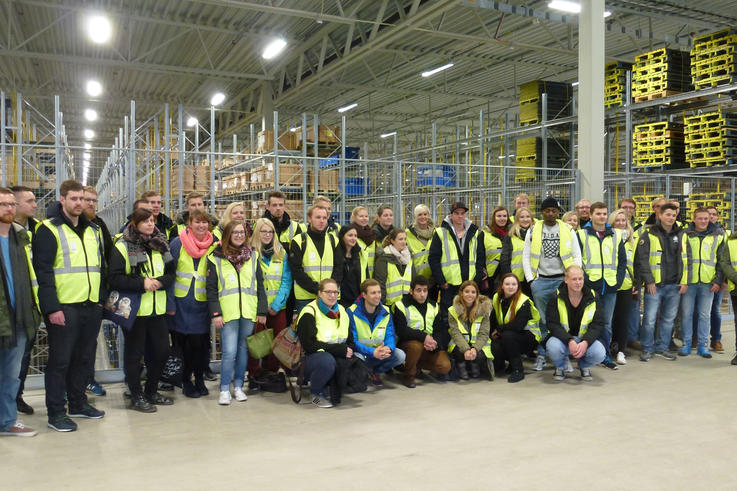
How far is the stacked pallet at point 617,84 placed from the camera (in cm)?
1284

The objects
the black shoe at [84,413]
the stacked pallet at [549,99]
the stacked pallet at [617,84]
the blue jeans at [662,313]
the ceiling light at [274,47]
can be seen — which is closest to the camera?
the black shoe at [84,413]

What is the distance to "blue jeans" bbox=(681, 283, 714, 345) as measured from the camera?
7.55 meters

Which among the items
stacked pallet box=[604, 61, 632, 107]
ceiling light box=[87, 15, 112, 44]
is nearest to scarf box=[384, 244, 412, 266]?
stacked pallet box=[604, 61, 632, 107]

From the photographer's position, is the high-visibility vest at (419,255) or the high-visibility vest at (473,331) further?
the high-visibility vest at (419,255)

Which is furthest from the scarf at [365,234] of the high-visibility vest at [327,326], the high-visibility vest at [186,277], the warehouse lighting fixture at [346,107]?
the warehouse lighting fixture at [346,107]

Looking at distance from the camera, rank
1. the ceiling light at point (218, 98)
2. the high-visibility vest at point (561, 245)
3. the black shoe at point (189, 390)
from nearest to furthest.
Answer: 1. the black shoe at point (189, 390)
2. the high-visibility vest at point (561, 245)
3. the ceiling light at point (218, 98)

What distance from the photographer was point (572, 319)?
641 centimetres

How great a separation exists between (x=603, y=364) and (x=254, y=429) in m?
4.28

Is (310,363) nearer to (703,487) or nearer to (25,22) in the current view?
(703,487)

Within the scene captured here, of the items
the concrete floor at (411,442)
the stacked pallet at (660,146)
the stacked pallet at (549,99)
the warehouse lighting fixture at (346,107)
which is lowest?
the concrete floor at (411,442)

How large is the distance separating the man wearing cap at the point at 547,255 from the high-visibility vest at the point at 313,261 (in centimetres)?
229

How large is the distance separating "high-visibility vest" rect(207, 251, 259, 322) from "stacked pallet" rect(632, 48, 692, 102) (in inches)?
391

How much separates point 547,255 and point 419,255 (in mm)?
1428

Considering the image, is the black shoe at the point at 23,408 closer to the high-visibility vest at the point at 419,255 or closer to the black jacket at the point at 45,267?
the black jacket at the point at 45,267
